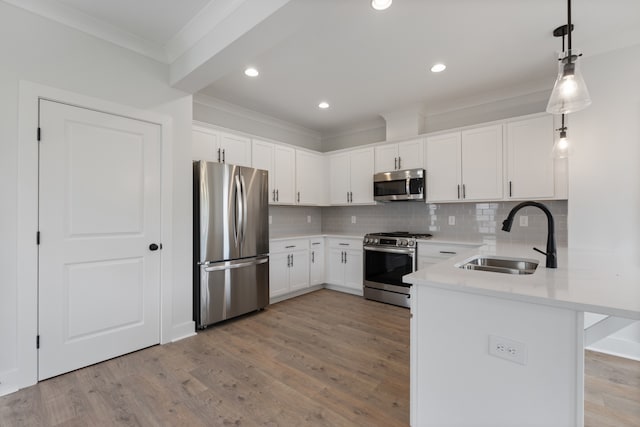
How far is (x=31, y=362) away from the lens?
2.03 meters

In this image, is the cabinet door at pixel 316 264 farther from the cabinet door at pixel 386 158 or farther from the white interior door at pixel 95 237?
the white interior door at pixel 95 237

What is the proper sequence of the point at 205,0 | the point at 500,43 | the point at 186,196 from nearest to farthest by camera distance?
1. the point at 205,0
2. the point at 500,43
3. the point at 186,196

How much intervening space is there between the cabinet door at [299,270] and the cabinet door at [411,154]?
1899 mm

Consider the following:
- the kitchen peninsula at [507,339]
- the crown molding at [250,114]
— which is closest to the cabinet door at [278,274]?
the crown molding at [250,114]

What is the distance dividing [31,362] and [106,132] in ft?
5.78

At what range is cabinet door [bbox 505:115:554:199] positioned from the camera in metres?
3.04

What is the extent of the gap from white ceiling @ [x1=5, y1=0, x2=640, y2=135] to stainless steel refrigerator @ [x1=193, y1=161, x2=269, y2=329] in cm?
99

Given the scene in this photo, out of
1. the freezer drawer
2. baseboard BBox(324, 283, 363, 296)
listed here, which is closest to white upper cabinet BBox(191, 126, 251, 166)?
the freezer drawer

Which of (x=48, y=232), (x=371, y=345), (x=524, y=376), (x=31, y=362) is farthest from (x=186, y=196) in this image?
(x=524, y=376)

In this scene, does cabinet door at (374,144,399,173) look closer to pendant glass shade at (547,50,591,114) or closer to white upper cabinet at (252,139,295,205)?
white upper cabinet at (252,139,295,205)

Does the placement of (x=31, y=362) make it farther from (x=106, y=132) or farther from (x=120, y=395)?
(x=106, y=132)

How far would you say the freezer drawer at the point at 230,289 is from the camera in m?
2.97

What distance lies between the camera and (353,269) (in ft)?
14.0

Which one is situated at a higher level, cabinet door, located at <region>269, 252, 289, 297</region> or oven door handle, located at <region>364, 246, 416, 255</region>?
oven door handle, located at <region>364, 246, 416, 255</region>
